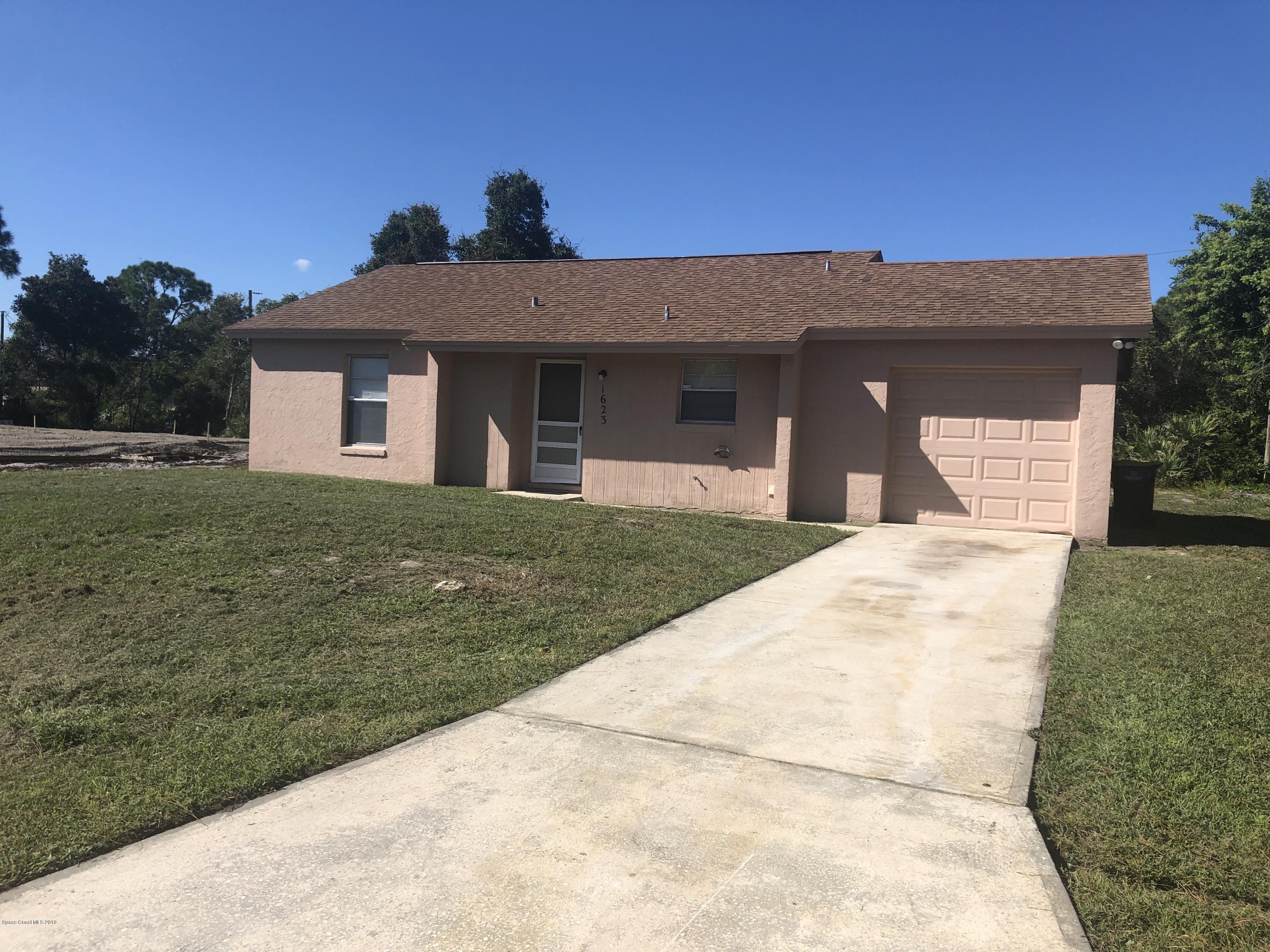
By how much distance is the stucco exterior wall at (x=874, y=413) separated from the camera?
11586mm

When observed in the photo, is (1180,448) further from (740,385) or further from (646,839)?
(646,839)

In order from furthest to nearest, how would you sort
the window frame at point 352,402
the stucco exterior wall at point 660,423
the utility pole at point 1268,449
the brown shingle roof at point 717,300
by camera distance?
the utility pole at point 1268,449
the window frame at point 352,402
the brown shingle roof at point 717,300
the stucco exterior wall at point 660,423

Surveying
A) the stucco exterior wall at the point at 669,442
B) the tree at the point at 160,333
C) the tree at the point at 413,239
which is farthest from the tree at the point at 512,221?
the stucco exterior wall at the point at 669,442

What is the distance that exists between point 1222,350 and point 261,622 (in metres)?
28.2

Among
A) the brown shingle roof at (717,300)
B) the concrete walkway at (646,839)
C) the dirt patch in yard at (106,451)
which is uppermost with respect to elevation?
the brown shingle roof at (717,300)

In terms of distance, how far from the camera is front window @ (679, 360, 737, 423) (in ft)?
45.0

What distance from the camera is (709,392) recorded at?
1384 cm

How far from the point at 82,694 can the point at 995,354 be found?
11157 millimetres

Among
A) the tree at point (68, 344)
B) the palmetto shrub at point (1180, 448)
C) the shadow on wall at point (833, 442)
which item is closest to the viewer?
the shadow on wall at point (833, 442)

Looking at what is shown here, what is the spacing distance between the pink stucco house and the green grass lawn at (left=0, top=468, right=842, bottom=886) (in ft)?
7.47

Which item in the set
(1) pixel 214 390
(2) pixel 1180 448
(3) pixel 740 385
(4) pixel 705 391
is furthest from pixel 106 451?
(1) pixel 214 390

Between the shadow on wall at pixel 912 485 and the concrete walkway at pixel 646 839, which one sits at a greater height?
the shadow on wall at pixel 912 485

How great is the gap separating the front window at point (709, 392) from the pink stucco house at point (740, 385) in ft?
0.11

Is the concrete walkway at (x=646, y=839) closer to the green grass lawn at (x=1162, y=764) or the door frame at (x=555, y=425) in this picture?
the green grass lawn at (x=1162, y=764)
